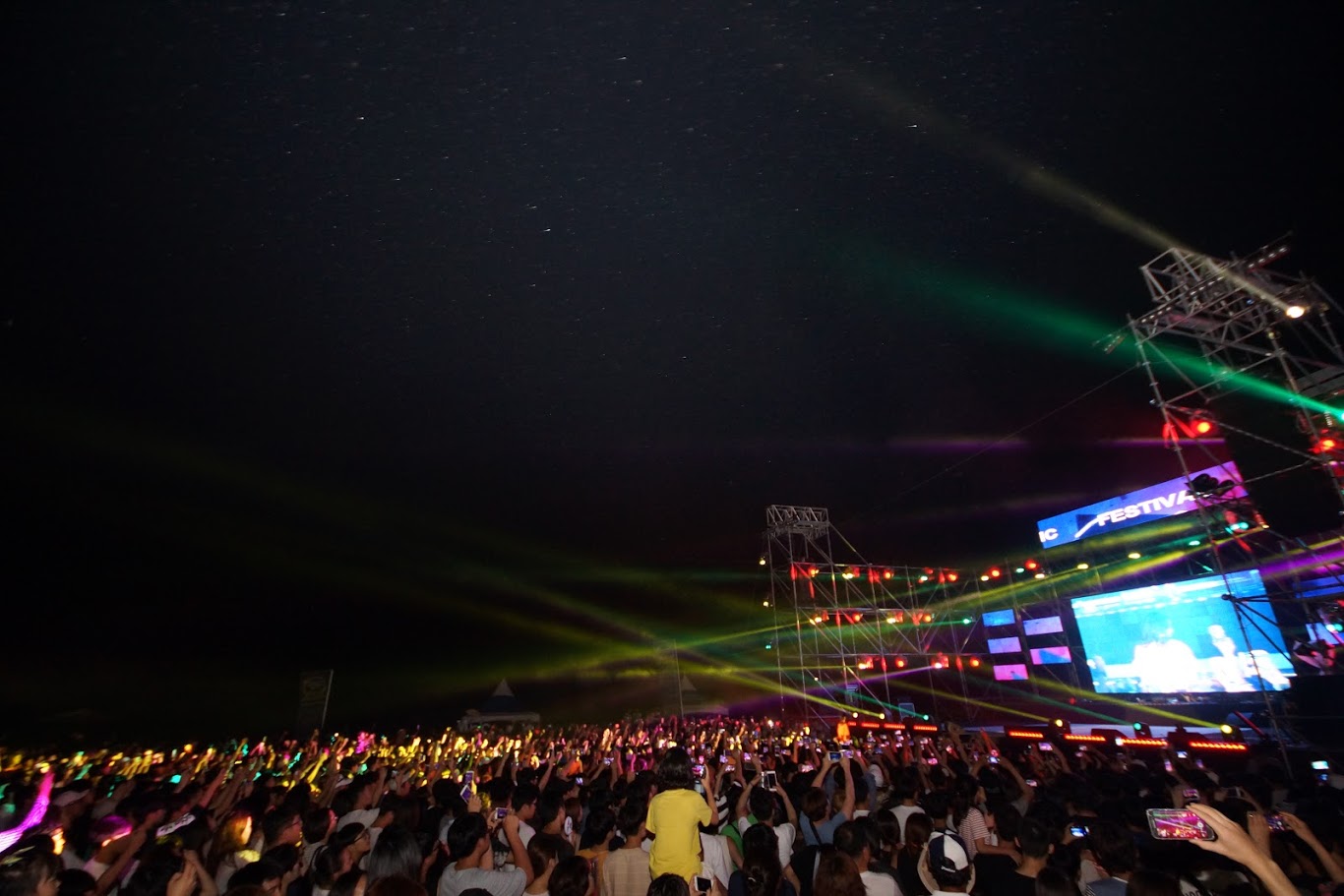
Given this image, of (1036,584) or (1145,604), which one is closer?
(1145,604)

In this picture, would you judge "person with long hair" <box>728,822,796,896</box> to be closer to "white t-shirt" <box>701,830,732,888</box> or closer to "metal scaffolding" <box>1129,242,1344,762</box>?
"white t-shirt" <box>701,830,732,888</box>

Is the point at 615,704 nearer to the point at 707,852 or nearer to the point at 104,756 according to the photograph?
the point at 104,756

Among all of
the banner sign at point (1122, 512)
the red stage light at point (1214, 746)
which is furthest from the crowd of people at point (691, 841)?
the banner sign at point (1122, 512)

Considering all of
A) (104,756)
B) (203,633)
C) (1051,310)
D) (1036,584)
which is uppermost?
(1051,310)

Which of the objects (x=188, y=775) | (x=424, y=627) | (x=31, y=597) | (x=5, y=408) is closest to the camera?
(x=188, y=775)

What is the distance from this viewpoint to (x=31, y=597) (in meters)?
15.8

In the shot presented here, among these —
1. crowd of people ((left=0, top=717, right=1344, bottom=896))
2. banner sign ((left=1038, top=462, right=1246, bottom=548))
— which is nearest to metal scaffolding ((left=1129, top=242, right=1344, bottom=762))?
crowd of people ((left=0, top=717, right=1344, bottom=896))

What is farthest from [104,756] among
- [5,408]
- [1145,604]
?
[1145,604]

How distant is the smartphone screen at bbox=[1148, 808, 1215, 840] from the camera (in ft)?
5.87

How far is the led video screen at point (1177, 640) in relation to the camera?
50.5 feet

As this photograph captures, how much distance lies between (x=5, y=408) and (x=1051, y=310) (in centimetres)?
1680

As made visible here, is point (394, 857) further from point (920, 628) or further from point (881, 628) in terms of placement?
point (920, 628)

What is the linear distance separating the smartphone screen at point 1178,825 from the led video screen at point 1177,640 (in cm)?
1788

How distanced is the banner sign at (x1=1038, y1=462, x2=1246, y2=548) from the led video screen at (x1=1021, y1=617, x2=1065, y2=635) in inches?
120
